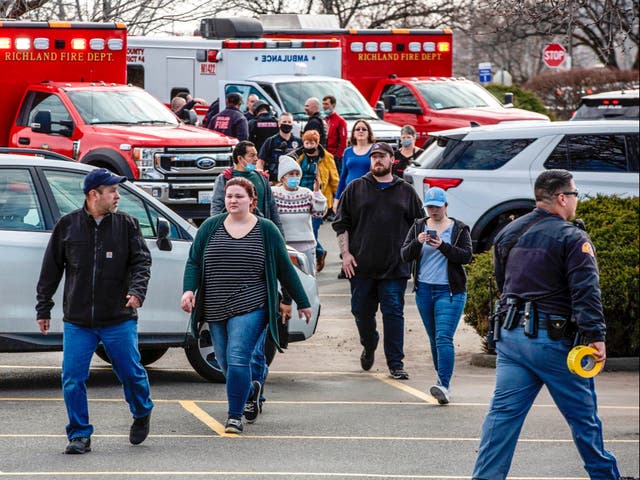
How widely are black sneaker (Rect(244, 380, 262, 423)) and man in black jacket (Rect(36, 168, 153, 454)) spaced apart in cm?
125

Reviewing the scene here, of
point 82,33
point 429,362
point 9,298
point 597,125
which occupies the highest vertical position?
point 82,33

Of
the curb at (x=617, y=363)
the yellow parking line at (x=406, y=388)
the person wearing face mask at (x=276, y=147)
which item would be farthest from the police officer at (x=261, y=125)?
the yellow parking line at (x=406, y=388)

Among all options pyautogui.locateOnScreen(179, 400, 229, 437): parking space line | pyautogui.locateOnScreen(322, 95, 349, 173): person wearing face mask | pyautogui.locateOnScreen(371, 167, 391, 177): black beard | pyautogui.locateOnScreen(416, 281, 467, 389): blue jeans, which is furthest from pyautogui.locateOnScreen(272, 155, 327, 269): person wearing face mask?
pyautogui.locateOnScreen(322, 95, 349, 173): person wearing face mask

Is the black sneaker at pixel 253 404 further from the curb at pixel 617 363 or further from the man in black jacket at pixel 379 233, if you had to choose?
the curb at pixel 617 363

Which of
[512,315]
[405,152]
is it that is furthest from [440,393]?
[405,152]

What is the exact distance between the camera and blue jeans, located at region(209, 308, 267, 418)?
8501 millimetres

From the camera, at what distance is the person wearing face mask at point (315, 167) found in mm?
14711

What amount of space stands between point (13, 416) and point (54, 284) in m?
1.46

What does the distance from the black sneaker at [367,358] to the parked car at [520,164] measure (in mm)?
4093

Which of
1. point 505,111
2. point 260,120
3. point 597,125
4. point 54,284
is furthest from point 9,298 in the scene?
point 505,111

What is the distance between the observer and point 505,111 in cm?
2341

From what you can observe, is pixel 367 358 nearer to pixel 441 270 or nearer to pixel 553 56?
pixel 441 270

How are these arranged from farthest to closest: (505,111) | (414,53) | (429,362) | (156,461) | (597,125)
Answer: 1. (414,53)
2. (505,111)
3. (597,125)
4. (429,362)
5. (156,461)

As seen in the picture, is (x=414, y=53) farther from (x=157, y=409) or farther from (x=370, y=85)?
(x=157, y=409)
